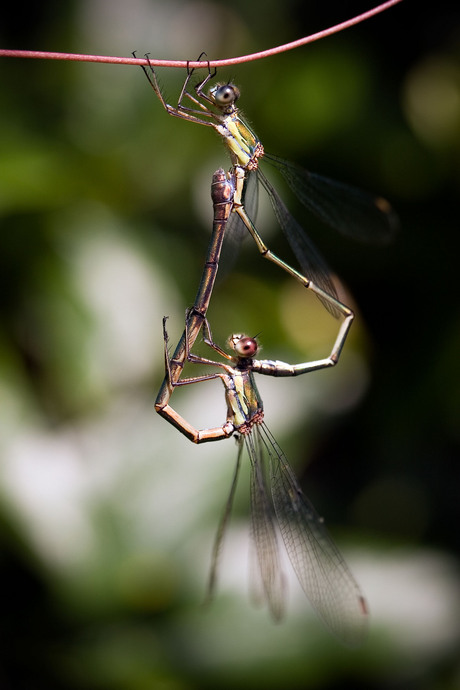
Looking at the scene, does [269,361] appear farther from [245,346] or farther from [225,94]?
[225,94]

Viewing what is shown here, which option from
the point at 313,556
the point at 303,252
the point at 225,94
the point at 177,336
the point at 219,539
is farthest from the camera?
the point at 177,336

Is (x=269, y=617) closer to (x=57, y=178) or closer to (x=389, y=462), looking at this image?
(x=389, y=462)

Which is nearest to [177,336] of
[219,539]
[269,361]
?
[219,539]

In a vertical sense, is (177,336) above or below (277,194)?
below

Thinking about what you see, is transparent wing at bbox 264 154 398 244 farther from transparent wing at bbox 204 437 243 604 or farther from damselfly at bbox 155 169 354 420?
transparent wing at bbox 204 437 243 604

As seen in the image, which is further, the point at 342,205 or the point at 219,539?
the point at 219,539

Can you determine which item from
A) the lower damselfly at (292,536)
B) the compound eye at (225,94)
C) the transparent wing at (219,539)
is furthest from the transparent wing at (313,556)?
the compound eye at (225,94)

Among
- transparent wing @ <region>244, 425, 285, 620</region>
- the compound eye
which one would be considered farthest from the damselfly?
transparent wing @ <region>244, 425, 285, 620</region>
